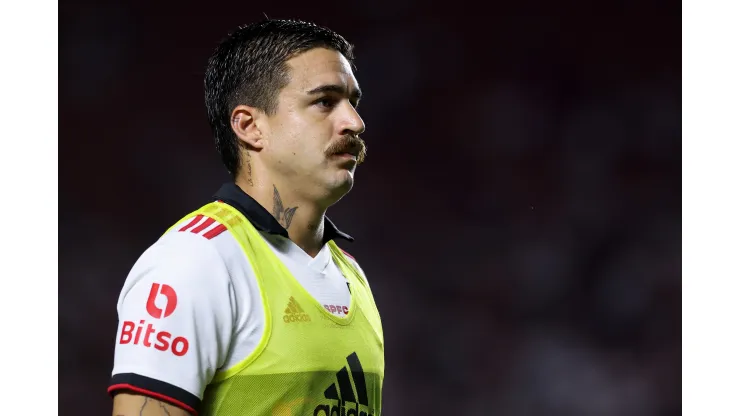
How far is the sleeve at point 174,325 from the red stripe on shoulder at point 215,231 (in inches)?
2.1

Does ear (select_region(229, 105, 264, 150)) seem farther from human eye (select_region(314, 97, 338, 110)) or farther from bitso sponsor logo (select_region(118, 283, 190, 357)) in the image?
bitso sponsor logo (select_region(118, 283, 190, 357))

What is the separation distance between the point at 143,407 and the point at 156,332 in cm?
15

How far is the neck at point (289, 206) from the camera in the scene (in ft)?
7.31

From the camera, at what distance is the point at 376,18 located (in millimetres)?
5445

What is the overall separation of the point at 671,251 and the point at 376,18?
230cm

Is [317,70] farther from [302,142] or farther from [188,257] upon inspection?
[188,257]

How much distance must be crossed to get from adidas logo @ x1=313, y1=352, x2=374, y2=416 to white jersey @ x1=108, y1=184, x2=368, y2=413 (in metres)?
0.25

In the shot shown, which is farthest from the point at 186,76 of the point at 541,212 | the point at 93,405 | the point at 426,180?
the point at 541,212

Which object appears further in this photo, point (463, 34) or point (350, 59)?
point (463, 34)

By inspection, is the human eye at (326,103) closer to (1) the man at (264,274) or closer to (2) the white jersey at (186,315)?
(1) the man at (264,274)

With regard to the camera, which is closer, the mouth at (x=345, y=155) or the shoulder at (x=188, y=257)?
the shoulder at (x=188, y=257)

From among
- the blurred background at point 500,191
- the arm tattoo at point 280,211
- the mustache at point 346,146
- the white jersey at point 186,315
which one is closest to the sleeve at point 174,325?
the white jersey at point 186,315

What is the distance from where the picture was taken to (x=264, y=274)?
6.79ft

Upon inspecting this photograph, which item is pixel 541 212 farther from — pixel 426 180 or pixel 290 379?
pixel 290 379
